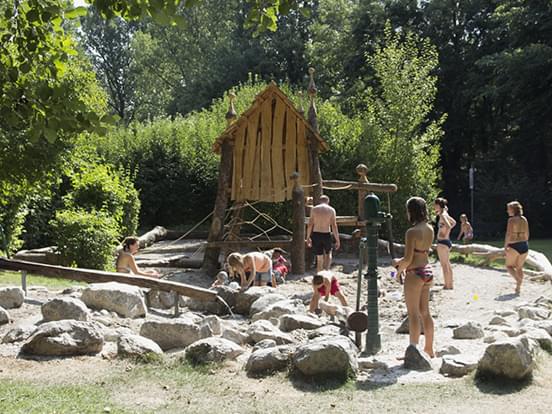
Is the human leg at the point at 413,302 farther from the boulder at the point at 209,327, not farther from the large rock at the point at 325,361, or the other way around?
the boulder at the point at 209,327

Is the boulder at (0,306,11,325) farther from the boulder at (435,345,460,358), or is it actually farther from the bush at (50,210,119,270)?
the bush at (50,210,119,270)

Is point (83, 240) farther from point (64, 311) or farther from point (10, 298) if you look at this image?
point (64, 311)

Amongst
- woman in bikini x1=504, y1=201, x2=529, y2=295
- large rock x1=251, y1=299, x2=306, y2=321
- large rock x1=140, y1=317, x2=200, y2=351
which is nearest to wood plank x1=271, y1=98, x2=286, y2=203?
woman in bikini x1=504, y1=201, x2=529, y2=295

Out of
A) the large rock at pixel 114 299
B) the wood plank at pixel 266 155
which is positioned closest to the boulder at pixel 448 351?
the large rock at pixel 114 299

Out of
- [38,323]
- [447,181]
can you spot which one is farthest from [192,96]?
[38,323]

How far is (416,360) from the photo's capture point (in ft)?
21.7

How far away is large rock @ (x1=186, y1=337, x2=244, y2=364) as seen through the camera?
6711 mm

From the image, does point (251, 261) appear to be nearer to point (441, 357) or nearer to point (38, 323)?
point (38, 323)

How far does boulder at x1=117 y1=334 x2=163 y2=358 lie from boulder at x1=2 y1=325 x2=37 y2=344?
1264 millimetres

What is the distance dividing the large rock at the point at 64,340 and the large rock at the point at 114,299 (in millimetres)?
1946

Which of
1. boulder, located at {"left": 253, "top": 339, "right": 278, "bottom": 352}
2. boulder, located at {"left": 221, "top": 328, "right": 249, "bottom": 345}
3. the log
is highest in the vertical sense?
the log

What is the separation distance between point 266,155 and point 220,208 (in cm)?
155

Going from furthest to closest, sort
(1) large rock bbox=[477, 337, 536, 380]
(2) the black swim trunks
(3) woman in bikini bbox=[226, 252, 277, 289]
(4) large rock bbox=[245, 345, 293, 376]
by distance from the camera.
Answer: (2) the black swim trunks → (3) woman in bikini bbox=[226, 252, 277, 289] → (4) large rock bbox=[245, 345, 293, 376] → (1) large rock bbox=[477, 337, 536, 380]

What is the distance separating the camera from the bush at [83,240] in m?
14.2
